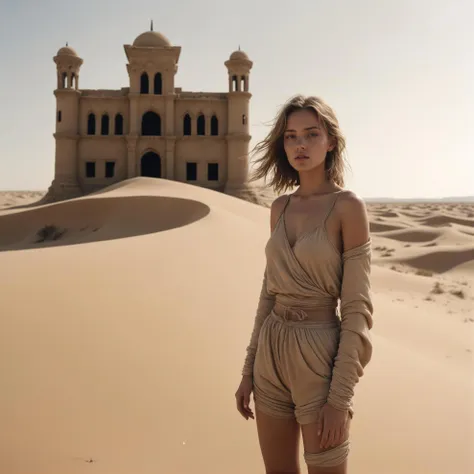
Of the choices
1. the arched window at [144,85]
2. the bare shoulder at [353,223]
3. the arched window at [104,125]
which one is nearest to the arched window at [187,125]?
the arched window at [144,85]

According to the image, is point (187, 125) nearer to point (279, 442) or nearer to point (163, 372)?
point (163, 372)

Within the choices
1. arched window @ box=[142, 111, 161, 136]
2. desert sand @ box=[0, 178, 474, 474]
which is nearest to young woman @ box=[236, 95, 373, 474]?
desert sand @ box=[0, 178, 474, 474]

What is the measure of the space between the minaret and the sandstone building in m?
0.07

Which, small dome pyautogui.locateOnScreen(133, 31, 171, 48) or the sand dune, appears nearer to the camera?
the sand dune

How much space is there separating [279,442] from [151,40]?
3542cm

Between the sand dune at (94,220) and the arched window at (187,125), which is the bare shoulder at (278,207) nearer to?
the sand dune at (94,220)

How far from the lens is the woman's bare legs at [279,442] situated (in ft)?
7.63

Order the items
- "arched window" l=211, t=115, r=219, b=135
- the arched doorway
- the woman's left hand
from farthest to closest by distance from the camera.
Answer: the arched doorway
"arched window" l=211, t=115, r=219, b=135
the woman's left hand

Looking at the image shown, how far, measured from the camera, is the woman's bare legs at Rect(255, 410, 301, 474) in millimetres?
2326

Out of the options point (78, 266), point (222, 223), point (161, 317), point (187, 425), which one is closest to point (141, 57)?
point (222, 223)

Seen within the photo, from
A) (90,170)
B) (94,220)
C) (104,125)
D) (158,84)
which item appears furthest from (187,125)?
(94,220)

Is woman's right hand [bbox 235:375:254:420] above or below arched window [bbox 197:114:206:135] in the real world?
below

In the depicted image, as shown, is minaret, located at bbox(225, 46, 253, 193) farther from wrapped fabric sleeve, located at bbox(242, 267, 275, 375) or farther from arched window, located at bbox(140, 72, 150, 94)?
wrapped fabric sleeve, located at bbox(242, 267, 275, 375)

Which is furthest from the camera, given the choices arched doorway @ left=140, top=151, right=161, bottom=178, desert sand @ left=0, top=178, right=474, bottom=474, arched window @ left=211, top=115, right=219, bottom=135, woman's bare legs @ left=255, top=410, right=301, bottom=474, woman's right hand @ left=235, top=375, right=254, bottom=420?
arched doorway @ left=140, top=151, right=161, bottom=178
